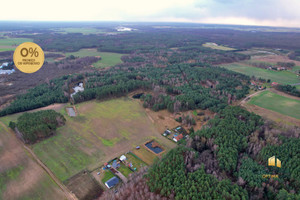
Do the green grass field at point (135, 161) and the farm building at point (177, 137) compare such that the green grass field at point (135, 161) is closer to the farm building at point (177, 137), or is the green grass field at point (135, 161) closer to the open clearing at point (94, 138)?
the open clearing at point (94, 138)

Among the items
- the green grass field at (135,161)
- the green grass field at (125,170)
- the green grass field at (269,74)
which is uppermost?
the green grass field at (269,74)

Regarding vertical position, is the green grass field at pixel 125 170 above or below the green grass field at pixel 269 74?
below

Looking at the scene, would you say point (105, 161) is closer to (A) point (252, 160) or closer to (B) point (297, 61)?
(A) point (252, 160)

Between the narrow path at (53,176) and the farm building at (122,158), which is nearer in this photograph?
the narrow path at (53,176)

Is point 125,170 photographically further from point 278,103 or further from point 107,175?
point 278,103

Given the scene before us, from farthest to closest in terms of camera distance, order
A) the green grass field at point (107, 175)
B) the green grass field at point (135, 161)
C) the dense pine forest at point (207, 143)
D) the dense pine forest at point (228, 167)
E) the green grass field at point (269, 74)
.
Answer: the green grass field at point (269, 74)
the green grass field at point (135, 161)
the green grass field at point (107, 175)
the dense pine forest at point (207, 143)
the dense pine forest at point (228, 167)

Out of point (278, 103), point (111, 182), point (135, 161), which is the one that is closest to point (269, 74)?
point (278, 103)

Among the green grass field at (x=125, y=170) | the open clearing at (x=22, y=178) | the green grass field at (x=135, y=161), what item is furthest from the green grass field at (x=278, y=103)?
the open clearing at (x=22, y=178)
